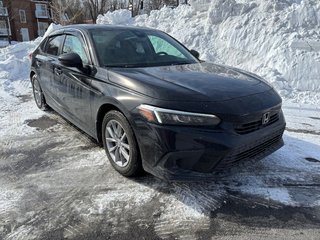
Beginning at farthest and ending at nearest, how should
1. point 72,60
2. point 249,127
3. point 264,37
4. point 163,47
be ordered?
point 264,37
point 163,47
point 72,60
point 249,127

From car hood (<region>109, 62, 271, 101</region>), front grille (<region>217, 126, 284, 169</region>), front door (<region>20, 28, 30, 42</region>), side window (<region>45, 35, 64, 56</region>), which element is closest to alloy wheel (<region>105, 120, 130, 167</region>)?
car hood (<region>109, 62, 271, 101</region>)

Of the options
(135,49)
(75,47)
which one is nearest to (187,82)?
(135,49)

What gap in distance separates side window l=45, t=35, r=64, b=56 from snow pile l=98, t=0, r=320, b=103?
482 cm

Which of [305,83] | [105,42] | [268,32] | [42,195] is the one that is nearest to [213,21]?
[268,32]

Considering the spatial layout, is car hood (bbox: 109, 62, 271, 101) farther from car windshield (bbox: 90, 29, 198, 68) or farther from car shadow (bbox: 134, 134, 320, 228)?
car shadow (bbox: 134, 134, 320, 228)

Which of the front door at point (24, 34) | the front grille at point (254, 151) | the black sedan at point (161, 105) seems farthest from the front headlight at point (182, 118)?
the front door at point (24, 34)

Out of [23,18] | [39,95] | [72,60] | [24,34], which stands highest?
[72,60]

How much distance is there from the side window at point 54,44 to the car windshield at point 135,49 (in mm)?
968

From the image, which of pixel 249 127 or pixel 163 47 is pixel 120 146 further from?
pixel 163 47

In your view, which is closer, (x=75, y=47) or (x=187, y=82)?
(x=187, y=82)

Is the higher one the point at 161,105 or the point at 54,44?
the point at 54,44

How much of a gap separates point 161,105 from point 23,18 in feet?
172

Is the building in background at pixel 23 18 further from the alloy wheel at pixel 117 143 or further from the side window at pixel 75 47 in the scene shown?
the alloy wheel at pixel 117 143

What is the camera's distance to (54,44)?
5262 millimetres
